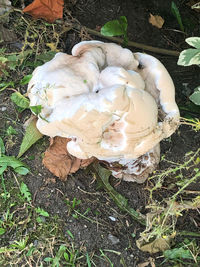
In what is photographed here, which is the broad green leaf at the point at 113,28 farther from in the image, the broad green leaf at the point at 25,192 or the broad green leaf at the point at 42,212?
the broad green leaf at the point at 42,212

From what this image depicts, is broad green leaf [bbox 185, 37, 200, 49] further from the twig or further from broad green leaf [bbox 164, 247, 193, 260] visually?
broad green leaf [bbox 164, 247, 193, 260]

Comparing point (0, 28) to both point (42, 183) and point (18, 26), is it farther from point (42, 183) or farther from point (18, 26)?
point (42, 183)

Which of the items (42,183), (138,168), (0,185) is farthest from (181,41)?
(0,185)

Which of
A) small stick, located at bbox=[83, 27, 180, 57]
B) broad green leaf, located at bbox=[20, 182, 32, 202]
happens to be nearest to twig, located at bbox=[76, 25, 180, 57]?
small stick, located at bbox=[83, 27, 180, 57]

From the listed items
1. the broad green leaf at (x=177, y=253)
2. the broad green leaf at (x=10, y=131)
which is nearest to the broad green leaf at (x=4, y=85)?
the broad green leaf at (x=10, y=131)

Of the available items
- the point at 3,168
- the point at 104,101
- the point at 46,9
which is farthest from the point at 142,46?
the point at 3,168
